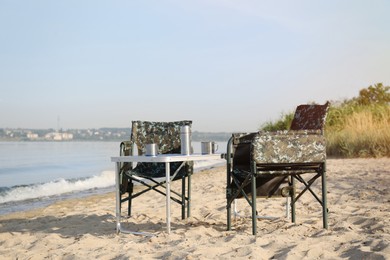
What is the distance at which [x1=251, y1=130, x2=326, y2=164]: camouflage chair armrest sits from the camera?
4.32 m

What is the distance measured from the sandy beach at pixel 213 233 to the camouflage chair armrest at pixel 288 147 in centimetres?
65

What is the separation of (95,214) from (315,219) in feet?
9.10

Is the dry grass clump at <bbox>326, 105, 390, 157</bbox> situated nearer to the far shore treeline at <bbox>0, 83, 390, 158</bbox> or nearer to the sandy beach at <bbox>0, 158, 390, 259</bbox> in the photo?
the far shore treeline at <bbox>0, 83, 390, 158</bbox>

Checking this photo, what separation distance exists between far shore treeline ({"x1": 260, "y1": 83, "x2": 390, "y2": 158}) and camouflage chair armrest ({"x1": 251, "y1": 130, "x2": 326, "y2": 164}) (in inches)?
347

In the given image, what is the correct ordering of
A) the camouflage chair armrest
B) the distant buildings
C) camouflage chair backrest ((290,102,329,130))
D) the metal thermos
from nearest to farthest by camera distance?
the camouflage chair armrest, camouflage chair backrest ((290,102,329,130)), the metal thermos, the distant buildings

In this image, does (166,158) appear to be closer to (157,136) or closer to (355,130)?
(157,136)

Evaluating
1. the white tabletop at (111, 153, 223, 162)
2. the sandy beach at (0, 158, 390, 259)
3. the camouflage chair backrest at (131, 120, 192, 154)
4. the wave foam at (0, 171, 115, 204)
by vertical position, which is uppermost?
the camouflage chair backrest at (131, 120, 192, 154)

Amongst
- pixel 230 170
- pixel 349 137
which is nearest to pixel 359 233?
pixel 230 170

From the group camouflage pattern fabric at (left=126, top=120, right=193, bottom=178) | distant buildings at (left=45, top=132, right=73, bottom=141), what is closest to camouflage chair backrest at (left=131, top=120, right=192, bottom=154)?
camouflage pattern fabric at (left=126, top=120, right=193, bottom=178)

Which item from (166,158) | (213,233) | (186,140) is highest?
(186,140)

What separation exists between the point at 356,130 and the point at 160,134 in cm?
972

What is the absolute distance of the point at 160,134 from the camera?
5.93 metres

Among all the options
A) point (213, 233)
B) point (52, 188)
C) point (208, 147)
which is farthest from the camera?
point (52, 188)

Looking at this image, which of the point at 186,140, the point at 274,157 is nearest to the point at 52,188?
the point at 186,140
